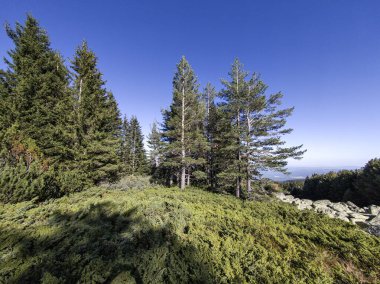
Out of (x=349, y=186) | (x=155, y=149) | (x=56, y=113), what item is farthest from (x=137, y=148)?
(x=349, y=186)

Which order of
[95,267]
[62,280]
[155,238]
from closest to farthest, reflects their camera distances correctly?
1. [62,280]
2. [95,267]
3. [155,238]

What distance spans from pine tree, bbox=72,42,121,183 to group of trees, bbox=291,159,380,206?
35800 mm

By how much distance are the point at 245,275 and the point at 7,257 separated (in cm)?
433

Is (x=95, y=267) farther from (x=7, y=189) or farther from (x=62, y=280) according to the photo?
(x=7, y=189)

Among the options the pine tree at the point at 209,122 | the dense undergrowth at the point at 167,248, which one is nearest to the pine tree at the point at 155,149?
the pine tree at the point at 209,122

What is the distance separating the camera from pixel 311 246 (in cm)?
488

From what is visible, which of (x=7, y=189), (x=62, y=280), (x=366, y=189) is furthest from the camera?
(x=366, y=189)

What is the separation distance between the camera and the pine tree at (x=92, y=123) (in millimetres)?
13484

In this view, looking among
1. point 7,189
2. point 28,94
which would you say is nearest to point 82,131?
point 28,94

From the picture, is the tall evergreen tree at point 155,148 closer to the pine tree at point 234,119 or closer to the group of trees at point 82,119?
the group of trees at point 82,119

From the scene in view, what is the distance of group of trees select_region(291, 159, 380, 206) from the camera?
2653 centimetres

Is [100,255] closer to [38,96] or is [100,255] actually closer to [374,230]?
[374,230]

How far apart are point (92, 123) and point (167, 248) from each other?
13.4 metres

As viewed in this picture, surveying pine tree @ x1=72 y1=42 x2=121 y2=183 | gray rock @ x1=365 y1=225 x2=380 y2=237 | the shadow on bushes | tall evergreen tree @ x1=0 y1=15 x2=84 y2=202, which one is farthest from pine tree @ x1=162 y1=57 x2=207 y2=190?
the shadow on bushes
